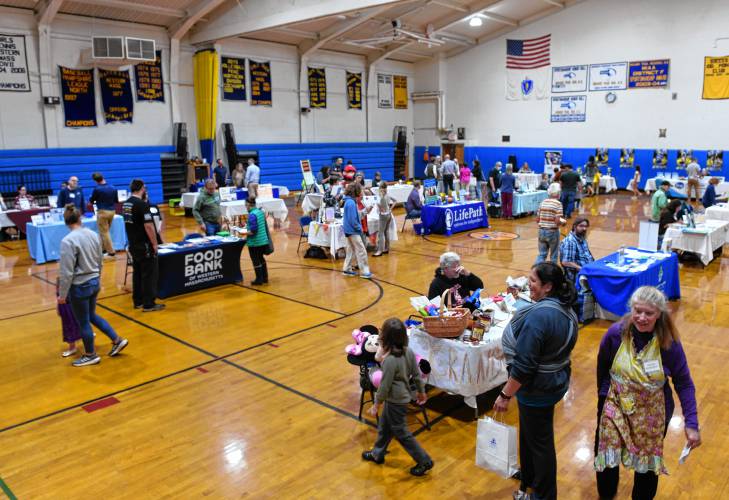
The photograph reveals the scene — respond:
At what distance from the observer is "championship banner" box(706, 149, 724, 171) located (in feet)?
66.6

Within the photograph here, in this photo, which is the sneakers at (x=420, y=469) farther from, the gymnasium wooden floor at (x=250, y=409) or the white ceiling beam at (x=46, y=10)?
the white ceiling beam at (x=46, y=10)

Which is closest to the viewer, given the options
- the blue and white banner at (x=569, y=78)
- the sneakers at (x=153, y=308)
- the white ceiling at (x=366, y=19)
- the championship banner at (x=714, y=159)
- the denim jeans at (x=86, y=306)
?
the denim jeans at (x=86, y=306)

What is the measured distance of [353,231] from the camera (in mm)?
9000

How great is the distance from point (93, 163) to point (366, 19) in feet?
32.8

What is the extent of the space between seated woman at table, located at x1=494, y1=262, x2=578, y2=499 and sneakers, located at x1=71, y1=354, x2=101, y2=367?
173 inches

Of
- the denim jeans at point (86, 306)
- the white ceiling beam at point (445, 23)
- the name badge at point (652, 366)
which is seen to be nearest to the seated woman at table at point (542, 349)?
the name badge at point (652, 366)

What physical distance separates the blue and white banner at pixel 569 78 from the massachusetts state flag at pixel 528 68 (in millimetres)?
390

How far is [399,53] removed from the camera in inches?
1017

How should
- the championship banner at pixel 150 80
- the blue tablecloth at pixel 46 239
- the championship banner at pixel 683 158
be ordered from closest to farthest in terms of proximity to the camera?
the blue tablecloth at pixel 46 239 < the championship banner at pixel 150 80 < the championship banner at pixel 683 158

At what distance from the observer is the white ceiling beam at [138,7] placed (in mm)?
15912

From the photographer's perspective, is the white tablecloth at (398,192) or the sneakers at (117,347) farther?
the white tablecloth at (398,192)

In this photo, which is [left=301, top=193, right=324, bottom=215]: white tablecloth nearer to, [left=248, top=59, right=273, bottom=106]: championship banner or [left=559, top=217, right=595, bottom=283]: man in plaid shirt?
[left=248, top=59, right=273, bottom=106]: championship banner

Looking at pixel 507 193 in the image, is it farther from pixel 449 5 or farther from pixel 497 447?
pixel 497 447

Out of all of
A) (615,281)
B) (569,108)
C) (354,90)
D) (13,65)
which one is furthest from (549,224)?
(354,90)
